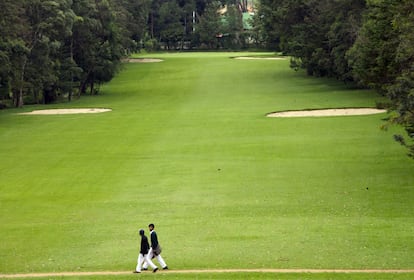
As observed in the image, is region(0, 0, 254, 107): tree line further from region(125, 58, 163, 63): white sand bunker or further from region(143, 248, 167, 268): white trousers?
region(143, 248, 167, 268): white trousers

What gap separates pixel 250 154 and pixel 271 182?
289 inches

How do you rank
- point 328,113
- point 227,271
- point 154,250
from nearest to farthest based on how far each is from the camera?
point 227,271, point 154,250, point 328,113

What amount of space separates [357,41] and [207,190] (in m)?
27.5

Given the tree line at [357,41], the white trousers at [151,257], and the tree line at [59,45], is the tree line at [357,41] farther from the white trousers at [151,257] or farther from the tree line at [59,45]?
the tree line at [59,45]

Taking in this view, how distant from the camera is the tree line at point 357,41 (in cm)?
3241

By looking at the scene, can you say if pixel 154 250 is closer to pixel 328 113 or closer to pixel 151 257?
pixel 151 257

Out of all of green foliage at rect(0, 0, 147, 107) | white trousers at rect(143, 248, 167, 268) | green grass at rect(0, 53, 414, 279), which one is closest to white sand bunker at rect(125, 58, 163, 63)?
green foliage at rect(0, 0, 147, 107)

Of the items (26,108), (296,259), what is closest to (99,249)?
(296,259)

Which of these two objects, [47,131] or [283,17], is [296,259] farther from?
[283,17]

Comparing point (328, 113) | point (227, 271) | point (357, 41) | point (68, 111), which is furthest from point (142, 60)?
point (227, 271)

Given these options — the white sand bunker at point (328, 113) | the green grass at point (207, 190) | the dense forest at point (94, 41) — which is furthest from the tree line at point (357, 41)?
the green grass at point (207, 190)

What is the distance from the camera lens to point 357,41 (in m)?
57.4

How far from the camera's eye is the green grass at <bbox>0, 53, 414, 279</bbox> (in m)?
23.5

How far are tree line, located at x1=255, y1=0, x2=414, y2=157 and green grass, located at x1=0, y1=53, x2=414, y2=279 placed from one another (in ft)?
10.5
